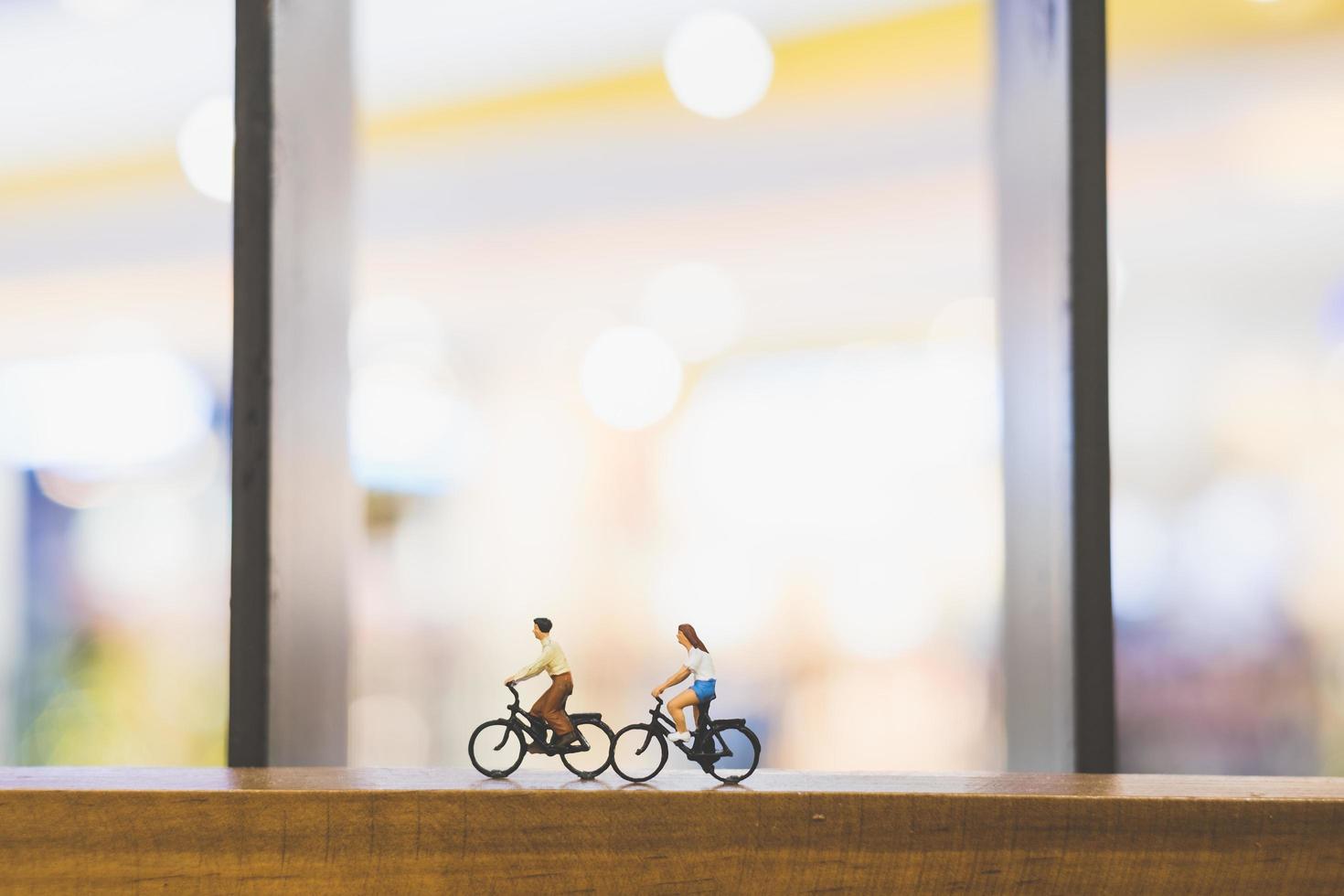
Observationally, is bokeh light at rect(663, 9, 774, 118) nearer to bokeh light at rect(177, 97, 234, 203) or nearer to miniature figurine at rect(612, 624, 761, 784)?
bokeh light at rect(177, 97, 234, 203)

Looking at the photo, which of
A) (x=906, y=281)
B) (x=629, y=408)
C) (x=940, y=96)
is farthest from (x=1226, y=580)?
(x=629, y=408)

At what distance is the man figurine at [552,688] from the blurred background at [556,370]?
531mm

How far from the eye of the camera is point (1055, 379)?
1408 millimetres

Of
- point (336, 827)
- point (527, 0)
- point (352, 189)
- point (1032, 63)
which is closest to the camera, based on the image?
point (336, 827)

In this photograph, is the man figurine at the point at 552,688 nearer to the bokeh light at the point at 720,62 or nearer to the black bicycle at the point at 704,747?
the black bicycle at the point at 704,747

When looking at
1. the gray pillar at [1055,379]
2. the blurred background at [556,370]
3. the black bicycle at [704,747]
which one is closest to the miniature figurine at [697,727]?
the black bicycle at [704,747]

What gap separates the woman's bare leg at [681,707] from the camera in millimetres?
1190

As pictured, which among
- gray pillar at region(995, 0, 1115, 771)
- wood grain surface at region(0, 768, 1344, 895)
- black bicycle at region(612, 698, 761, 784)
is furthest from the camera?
gray pillar at region(995, 0, 1115, 771)

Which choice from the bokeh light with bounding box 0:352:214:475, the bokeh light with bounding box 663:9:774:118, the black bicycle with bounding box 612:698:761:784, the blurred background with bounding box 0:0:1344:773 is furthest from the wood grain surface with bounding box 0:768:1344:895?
the bokeh light with bounding box 663:9:774:118

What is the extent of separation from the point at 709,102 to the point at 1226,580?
1.14m

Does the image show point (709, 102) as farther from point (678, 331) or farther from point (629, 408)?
point (629, 408)

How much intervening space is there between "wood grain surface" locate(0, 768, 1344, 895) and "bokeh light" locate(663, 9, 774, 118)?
1.21 m

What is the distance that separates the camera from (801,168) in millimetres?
1884

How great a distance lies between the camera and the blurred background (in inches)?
69.7
